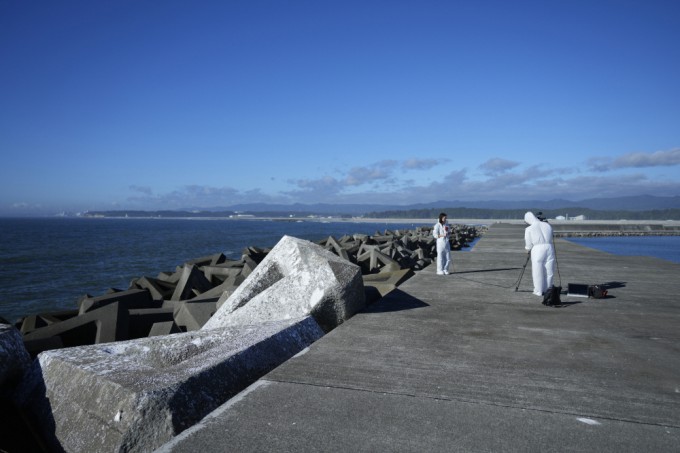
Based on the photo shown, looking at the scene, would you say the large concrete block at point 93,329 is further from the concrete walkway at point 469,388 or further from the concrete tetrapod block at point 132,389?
the concrete walkway at point 469,388

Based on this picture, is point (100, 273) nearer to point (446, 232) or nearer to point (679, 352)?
point (446, 232)

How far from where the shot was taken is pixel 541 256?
6473 mm

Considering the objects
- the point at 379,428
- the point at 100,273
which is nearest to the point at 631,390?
the point at 379,428

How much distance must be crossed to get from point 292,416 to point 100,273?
814 inches

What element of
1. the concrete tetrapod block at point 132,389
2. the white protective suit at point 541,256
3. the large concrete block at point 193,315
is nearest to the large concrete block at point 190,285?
the large concrete block at point 193,315

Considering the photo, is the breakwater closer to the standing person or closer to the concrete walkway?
the concrete walkway

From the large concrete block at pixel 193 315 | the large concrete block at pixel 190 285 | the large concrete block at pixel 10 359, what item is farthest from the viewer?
the large concrete block at pixel 190 285

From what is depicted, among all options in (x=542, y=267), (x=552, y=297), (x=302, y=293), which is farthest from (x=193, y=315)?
(x=542, y=267)

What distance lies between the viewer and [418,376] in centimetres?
319

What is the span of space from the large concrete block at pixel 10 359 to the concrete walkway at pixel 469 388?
5.02 feet

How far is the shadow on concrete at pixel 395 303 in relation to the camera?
5.38 metres

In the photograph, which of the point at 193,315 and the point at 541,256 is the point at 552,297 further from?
the point at 193,315

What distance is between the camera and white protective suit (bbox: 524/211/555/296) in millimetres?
6430

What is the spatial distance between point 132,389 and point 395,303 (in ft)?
12.4
